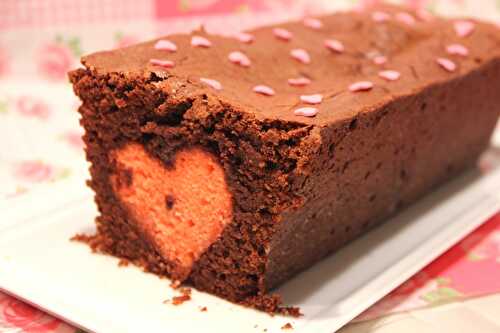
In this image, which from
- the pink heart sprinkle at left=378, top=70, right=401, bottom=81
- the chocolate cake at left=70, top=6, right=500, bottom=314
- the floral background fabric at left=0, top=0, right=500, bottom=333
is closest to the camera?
the chocolate cake at left=70, top=6, right=500, bottom=314

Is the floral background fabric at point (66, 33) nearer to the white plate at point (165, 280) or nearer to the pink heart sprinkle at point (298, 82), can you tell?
the white plate at point (165, 280)

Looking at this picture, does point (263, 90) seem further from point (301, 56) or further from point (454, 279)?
point (454, 279)

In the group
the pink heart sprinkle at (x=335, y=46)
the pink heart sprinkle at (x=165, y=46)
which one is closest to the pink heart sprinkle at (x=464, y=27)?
the pink heart sprinkle at (x=335, y=46)

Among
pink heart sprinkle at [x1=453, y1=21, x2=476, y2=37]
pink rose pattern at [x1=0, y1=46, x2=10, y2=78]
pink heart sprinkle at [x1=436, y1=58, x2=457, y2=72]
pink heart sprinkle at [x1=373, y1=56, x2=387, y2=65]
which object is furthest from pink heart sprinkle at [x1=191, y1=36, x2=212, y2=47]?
pink rose pattern at [x1=0, y1=46, x2=10, y2=78]

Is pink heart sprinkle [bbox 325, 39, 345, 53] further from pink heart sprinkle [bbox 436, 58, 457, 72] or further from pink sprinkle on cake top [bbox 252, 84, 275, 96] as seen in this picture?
pink sprinkle on cake top [bbox 252, 84, 275, 96]

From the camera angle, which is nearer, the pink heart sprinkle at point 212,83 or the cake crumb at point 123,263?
the pink heart sprinkle at point 212,83

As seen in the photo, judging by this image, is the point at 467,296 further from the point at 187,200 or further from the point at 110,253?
the point at 110,253

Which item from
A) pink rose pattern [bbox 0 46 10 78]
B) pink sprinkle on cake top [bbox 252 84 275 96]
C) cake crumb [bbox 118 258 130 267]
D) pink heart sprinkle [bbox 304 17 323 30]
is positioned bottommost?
pink rose pattern [bbox 0 46 10 78]

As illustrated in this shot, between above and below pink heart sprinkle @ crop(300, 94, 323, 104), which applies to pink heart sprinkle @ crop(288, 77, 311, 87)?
below

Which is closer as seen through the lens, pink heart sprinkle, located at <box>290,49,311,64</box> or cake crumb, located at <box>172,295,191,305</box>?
cake crumb, located at <box>172,295,191,305</box>
